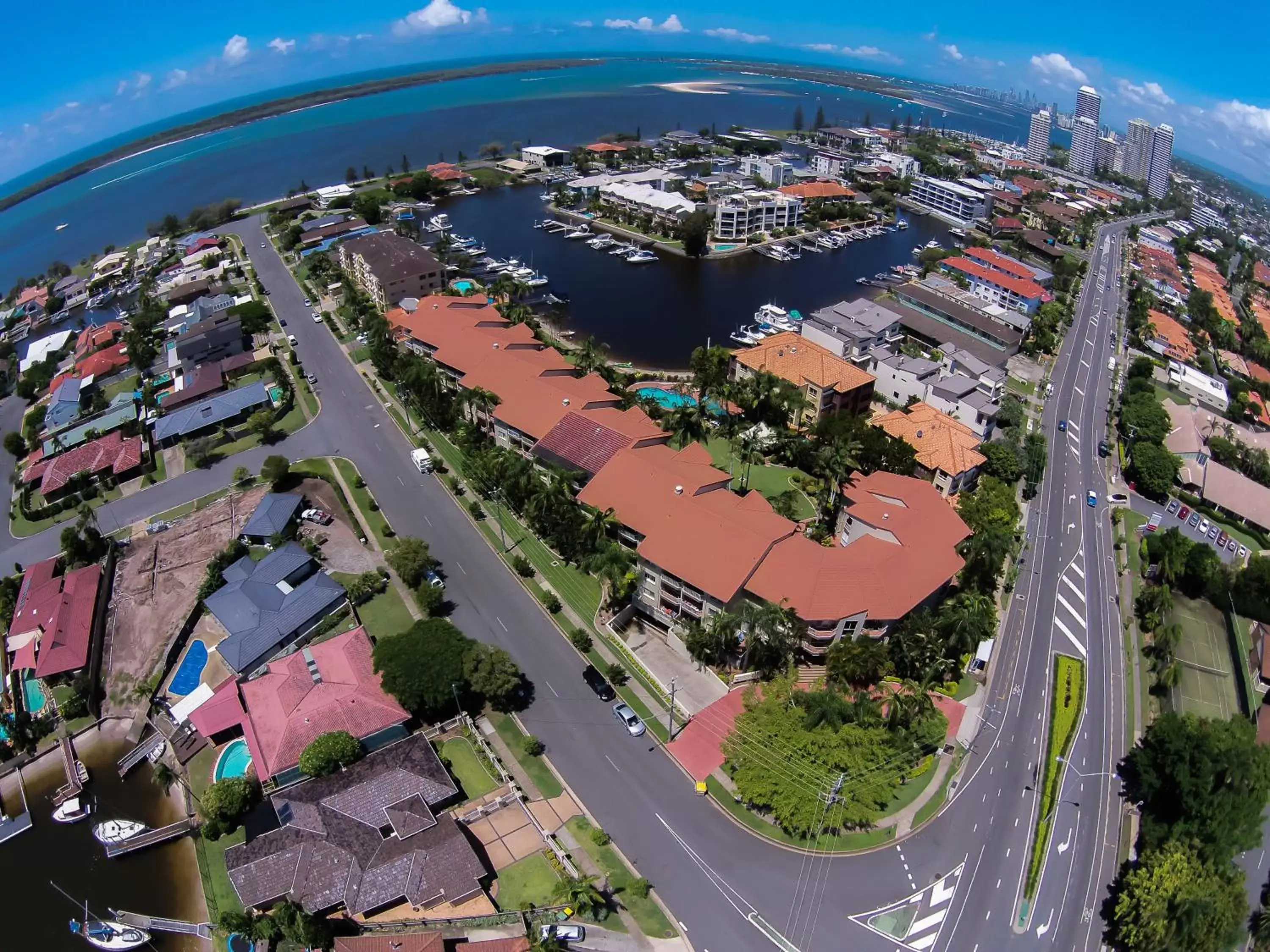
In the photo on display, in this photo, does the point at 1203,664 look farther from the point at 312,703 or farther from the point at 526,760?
the point at 312,703

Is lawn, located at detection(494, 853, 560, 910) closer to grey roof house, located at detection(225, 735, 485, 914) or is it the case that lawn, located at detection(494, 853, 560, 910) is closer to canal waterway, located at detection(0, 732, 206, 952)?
grey roof house, located at detection(225, 735, 485, 914)

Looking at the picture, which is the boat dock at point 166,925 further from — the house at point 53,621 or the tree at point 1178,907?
the tree at point 1178,907

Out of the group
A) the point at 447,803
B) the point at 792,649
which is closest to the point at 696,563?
the point at 792,649

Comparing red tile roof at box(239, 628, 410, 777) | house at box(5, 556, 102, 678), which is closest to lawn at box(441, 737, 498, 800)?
red tile roof at box(239, 628, 410, 777)

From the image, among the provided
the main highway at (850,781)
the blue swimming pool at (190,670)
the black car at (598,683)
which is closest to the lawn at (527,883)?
the main highway at (850,781)

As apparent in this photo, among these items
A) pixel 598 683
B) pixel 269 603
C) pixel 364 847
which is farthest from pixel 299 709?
pixel 598 683

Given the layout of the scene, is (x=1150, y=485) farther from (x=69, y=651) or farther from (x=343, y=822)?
(x=69, y=651)
